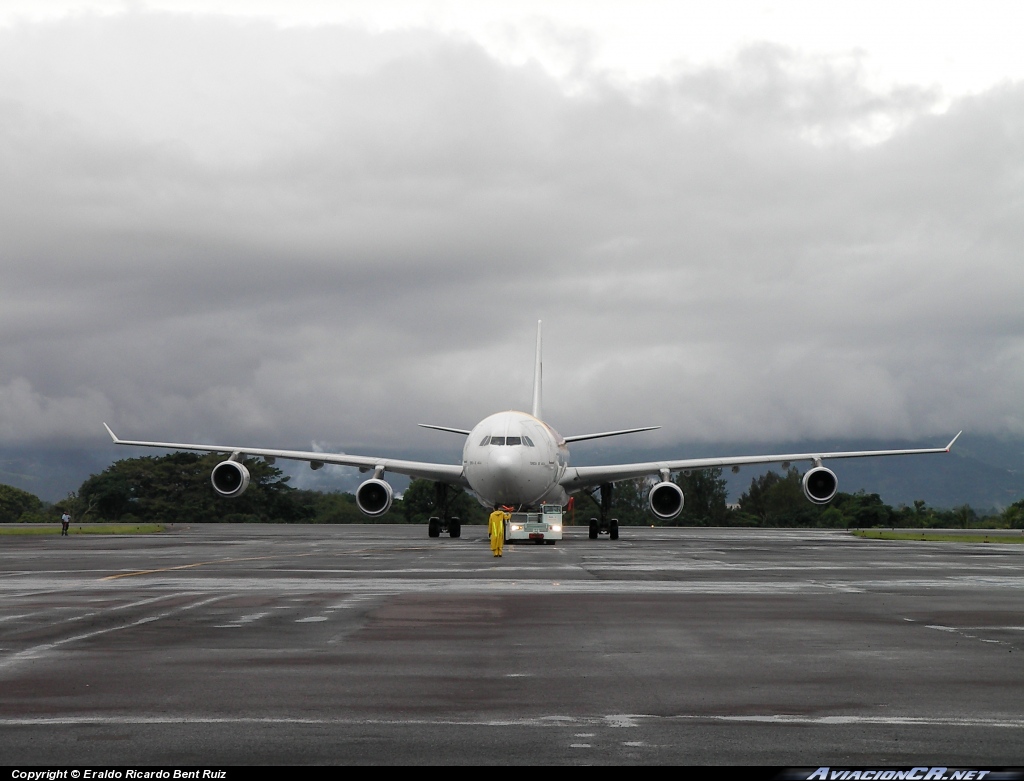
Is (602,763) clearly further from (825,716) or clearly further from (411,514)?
(411,514)

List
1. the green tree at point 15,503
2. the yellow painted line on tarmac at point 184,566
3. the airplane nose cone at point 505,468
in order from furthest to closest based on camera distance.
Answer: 1. the green tree at point 15,503
2. the airplane nose cone at point 505,468
3. the yellow painted line on tarmac at point 184,566

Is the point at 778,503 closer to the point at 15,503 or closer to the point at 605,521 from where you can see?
the point at 605,521

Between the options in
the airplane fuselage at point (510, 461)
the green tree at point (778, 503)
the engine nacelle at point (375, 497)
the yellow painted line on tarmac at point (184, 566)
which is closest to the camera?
the yellow painted line on tarmac at point (184, 566)

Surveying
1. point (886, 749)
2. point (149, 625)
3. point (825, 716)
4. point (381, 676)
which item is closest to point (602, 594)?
point (149, 625)

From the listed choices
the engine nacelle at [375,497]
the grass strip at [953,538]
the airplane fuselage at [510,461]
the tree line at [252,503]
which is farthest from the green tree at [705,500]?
the airplane fuselage at [510,461]

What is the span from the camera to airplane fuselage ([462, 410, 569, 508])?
40.3m

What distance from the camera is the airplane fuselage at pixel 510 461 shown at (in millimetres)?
40312

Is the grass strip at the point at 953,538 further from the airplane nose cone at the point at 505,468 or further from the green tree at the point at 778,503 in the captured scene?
the green tree at the point at 778,503

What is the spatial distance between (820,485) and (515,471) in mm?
14233

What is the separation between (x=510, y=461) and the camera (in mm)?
40062

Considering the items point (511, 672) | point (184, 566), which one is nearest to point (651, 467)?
point (184, 566)

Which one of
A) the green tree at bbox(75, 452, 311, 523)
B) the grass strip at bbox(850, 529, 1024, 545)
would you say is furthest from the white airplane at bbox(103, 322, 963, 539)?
the green tree at bbox(75, 452, 311, 523)

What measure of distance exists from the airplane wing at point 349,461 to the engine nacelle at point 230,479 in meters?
1.09
